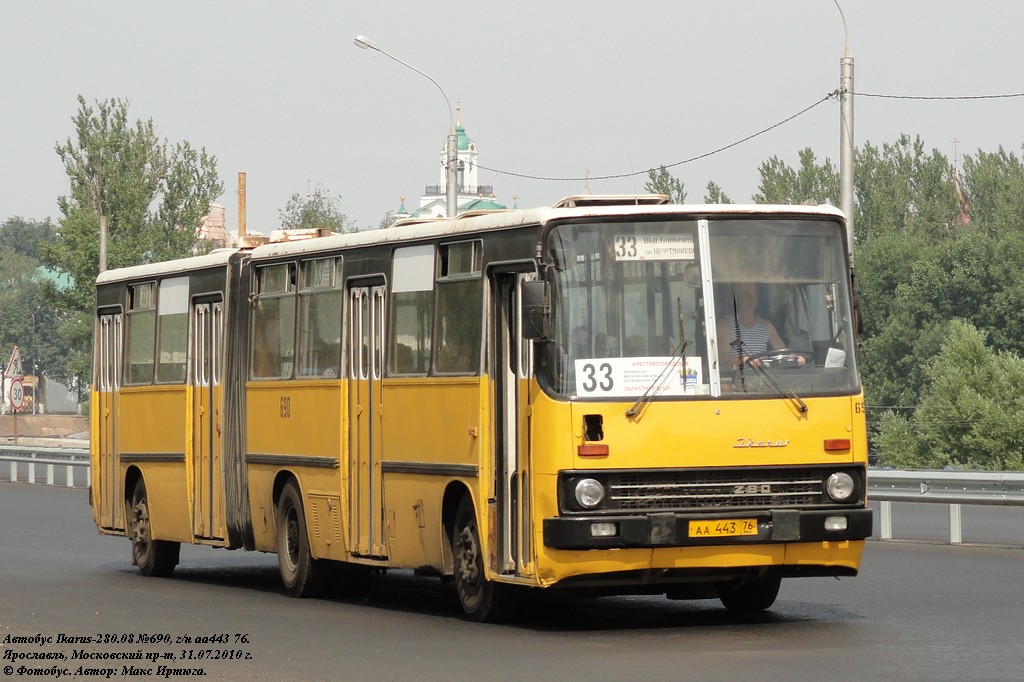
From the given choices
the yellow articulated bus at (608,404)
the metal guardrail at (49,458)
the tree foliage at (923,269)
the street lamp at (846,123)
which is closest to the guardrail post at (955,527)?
the street lamp at (846,123)

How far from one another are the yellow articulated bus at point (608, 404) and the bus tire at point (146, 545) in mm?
4932

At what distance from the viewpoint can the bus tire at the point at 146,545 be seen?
68.1 ft

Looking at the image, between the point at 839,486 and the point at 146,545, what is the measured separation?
9.55 meters

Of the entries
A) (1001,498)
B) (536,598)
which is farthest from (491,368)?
(1001,498)

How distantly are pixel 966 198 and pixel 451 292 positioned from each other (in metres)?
96.1

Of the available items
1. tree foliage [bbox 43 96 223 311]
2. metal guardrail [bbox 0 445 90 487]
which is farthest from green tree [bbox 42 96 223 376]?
metal guardrail [bbox 0 445 90 487]

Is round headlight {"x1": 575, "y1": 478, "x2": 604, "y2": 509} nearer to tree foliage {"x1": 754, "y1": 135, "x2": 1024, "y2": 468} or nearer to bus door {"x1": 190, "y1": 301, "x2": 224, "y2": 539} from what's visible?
bus door {"x1": 190, "y1": 301, "x2": 224, "y2": 539}

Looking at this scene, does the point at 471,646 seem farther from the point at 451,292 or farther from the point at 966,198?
the point at 966,198

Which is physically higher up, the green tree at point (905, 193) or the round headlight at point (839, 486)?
the green tree at point (905, 193)

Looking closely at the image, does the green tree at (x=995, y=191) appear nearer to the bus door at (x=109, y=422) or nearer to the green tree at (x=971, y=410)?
the green tree at (x=971, y=410)

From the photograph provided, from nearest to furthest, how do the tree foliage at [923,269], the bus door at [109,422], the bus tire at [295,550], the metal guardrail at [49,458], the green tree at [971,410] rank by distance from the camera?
1. the bus tire at [295,550]
2. the bus door at [109,422]
3. the metal guardrail at [49,458]
4. the green tree at [971,410]
5. the tree foliage at [923,269]

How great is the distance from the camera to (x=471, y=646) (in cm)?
1262

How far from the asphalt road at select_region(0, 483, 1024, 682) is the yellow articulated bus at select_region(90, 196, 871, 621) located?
457mm

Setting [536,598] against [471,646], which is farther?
[536,598]
